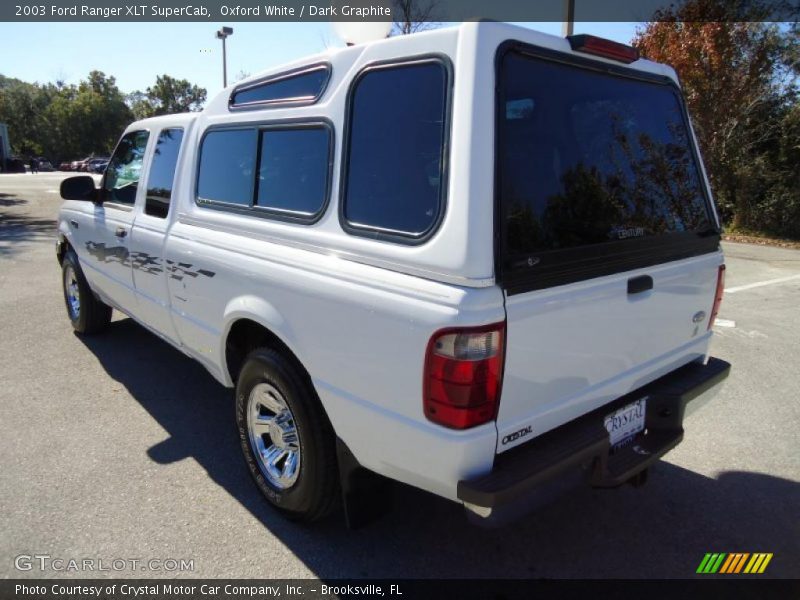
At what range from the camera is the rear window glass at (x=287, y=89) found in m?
2.51

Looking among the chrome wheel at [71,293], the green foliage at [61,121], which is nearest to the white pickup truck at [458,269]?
the chrome wheel at [71,293]

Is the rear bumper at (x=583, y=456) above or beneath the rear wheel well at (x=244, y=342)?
beneath

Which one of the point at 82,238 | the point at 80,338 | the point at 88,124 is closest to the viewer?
the point at 82,238

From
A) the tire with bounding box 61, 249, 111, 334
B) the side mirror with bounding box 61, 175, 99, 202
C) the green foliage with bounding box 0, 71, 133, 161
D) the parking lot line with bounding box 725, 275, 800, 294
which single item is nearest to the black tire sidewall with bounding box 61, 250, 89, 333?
the tire with bounding box 61, 249, 111, 334

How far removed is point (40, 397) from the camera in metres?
4.11

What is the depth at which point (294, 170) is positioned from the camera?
8.62ft

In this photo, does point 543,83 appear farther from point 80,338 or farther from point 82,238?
point 80,338

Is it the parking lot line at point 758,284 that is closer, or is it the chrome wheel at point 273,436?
the chrome wheel at point 273,436

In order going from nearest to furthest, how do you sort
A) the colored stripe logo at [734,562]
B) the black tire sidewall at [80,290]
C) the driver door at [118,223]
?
the colored stripe logo at [734,562]
the driver door at [118,223]
the black tire sidewall at [80,290]

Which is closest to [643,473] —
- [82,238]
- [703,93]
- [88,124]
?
[82,238]

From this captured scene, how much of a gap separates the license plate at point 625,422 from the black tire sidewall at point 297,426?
1.25 meters

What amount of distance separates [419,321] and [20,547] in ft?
7.31

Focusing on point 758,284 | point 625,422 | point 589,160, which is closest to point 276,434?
point 625,422

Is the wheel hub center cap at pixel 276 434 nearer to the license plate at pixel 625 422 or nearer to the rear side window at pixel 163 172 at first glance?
the license plate at pixel 625 422
